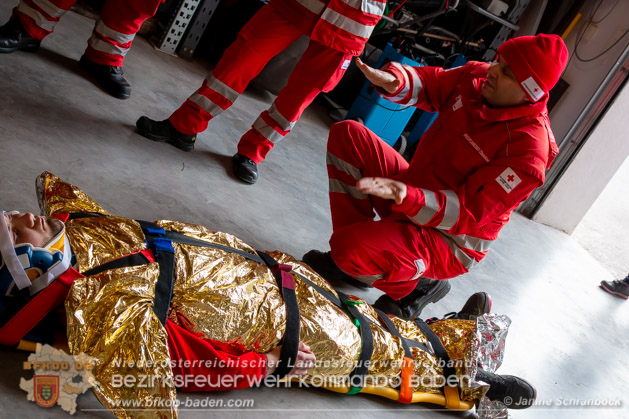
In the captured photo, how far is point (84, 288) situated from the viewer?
4.43 ft

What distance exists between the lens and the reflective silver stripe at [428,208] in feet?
6.50

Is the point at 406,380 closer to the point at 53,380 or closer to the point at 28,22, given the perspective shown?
the point at 53,380

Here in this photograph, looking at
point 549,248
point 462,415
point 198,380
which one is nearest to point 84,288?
point 198,380

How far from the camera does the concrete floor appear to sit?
6.39 feet

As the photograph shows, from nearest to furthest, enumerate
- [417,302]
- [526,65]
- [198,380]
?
[198,380]
[526,65]
[417,302]

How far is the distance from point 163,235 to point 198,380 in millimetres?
434

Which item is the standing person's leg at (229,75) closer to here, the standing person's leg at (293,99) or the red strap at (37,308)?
the standing person's leg at (293,99)

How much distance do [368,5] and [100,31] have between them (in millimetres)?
1426

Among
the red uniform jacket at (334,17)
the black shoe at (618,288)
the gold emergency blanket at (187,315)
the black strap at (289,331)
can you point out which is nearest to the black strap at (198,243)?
the gold emergency blanket at (187,315)

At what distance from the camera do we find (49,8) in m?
2.73

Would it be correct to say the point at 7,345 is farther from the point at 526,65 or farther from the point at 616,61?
the point at 616,61

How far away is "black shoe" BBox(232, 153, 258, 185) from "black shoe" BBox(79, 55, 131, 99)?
72 cm

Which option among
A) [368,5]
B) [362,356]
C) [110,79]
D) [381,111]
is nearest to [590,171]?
[381,111]

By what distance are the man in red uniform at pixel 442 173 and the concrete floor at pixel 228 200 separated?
36cm
